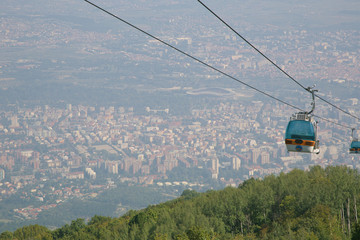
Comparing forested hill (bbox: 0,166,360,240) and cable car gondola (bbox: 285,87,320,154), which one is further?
forested hill (bbox: 0,166,360,240)

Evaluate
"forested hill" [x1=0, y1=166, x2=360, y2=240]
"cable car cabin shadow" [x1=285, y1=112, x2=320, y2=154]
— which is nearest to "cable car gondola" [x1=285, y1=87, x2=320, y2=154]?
"cable car cabin shadow" [x1=285, y1=112, x2=320, y2=154]

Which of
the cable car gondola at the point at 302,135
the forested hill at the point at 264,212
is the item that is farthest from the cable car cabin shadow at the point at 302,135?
the forested hill at the point at 264,212

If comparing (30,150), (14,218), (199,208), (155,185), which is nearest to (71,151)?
(30,150)

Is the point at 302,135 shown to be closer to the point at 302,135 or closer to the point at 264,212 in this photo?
the point at 302,135

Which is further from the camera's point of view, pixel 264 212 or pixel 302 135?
pixel 264 212

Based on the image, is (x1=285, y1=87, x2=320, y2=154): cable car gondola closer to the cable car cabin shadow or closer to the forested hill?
the cable car cabin shadow

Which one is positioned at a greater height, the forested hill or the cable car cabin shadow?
the cable car cabin shadow

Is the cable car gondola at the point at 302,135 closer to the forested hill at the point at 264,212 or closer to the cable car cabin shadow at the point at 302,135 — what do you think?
the cable car cabin shadow at the point at 302,135

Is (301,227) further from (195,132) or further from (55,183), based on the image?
(195,132)

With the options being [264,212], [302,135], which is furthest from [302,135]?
[264,212]
